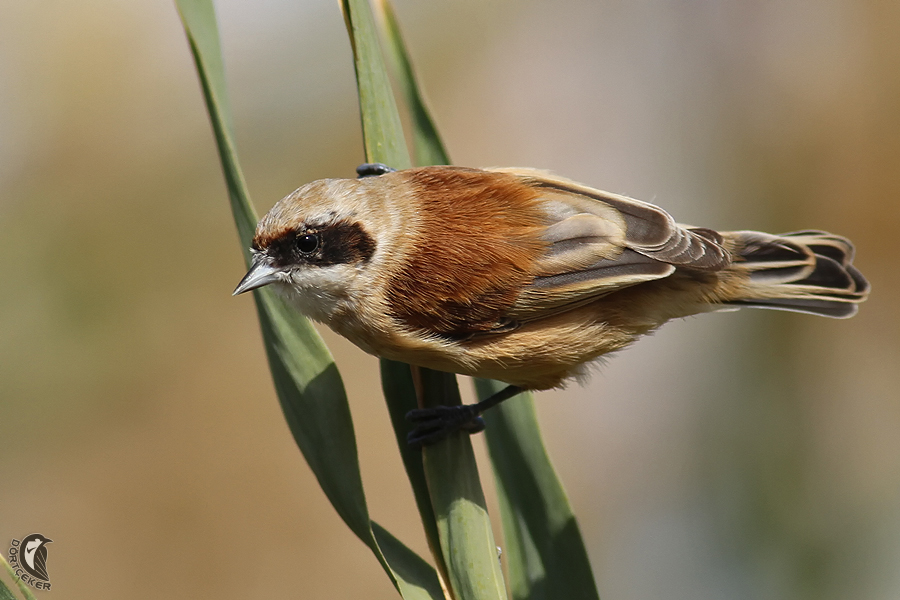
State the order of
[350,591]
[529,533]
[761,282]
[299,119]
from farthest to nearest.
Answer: [299,119] → [350,591] → [761,282] → [529,533]

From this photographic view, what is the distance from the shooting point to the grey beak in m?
1.67

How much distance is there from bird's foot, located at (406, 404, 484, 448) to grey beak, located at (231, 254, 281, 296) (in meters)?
0.46

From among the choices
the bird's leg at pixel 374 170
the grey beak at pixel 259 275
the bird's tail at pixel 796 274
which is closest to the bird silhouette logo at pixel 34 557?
the grey beak at pixel 259 275

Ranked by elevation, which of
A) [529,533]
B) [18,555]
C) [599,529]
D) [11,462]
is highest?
[18,555]

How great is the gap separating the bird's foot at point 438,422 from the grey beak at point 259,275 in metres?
0.46

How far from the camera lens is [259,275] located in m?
1.72

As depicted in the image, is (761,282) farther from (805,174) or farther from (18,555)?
(805,174)

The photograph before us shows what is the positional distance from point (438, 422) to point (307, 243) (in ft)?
1.97

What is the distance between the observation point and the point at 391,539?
5.02 feet

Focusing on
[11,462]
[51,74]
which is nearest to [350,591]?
[11,462]

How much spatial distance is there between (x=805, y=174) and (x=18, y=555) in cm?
537

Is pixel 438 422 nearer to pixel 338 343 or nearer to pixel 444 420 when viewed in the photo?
pixel 444 420

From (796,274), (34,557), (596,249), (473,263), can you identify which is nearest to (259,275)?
(473,263)

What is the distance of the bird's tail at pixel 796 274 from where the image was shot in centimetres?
227
